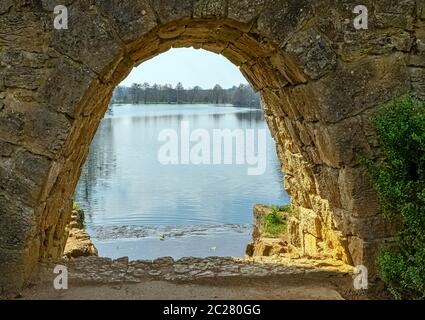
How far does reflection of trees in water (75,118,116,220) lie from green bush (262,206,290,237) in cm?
568

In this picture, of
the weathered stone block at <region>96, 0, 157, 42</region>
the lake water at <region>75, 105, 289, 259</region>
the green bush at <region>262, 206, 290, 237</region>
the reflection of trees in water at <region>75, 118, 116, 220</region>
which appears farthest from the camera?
the reflection of trees in water at <region>75, 118, 116, 220</region>

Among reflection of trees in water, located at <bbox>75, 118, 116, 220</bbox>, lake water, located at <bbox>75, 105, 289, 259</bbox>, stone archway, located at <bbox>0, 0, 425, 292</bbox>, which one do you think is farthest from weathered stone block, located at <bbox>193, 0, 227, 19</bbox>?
reflection of trees in water, located at <bbox>75, 118, 116, 220</bbox>

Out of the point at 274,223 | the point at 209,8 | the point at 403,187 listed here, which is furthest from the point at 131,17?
the point at 274,223

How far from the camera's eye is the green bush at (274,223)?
23.1ft

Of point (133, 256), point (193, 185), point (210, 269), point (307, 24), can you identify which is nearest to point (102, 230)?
point (133, 256)

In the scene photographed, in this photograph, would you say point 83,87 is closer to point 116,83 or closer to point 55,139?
point 55,139

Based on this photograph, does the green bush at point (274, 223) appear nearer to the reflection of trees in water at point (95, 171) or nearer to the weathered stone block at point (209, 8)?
the weathered stone block at point (209, 8)

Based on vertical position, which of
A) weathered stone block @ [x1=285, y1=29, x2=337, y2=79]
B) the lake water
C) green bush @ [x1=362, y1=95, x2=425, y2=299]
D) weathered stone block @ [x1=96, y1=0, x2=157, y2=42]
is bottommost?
the lake water

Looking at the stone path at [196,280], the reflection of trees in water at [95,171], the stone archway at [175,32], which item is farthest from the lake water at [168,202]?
the stone archway at [175,32]

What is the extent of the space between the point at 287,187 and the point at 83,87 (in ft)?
9.36

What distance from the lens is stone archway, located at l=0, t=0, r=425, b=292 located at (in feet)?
12.3

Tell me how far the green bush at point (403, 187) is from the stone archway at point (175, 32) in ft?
0.57

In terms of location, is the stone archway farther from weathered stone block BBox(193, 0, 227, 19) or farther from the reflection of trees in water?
the reflection of trees in water

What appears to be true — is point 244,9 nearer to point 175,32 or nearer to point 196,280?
point 175,32
